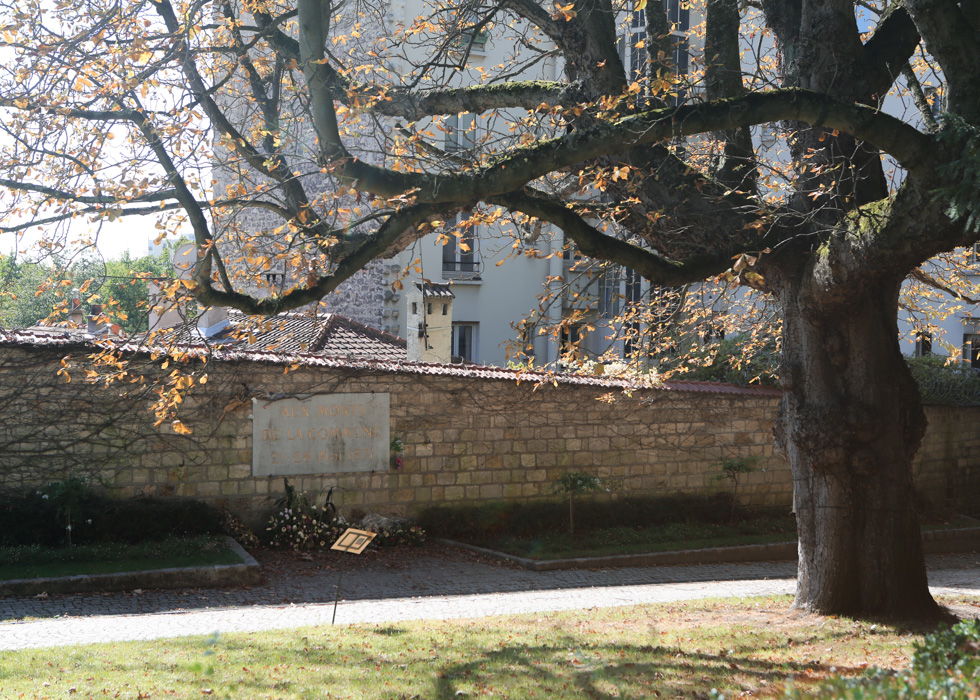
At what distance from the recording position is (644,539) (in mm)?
13273

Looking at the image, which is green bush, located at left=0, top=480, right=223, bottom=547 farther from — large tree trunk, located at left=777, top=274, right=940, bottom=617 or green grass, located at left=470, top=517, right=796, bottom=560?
large tree trunk, located at left=777, top=274, right=940, bottom=617

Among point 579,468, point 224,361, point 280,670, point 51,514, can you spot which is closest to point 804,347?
point 280,670

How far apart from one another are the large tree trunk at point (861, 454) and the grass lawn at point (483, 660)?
16.2 inches

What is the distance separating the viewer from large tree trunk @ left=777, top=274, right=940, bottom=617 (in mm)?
7773

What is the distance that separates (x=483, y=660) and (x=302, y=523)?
5.90 meters

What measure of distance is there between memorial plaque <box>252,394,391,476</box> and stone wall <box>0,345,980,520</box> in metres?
0.12

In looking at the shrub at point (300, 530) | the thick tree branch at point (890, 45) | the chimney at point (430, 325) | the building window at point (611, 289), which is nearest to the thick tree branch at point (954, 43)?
the thick tree branch at point (890, 45)

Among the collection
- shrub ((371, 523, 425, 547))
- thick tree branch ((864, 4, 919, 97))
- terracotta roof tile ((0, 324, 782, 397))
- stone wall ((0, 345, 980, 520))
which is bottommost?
shrub ((371, 523, 425, 547))

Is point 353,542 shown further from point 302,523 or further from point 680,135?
point 680,135

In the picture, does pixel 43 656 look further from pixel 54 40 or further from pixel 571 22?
pixel 571 22

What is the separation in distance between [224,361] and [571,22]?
20.7 feet

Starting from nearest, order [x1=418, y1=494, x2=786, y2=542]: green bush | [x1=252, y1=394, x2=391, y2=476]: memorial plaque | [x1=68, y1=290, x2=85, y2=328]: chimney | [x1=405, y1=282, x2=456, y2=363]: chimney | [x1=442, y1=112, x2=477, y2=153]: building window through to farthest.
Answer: [x1=68, y1=290, x2=85, y2=328]: chimney, [x1=442, y1=112, x2=477, y2=153]: building window, [x1=252, y1=394, x2=391, y2=476]: memorial plaque, [x1=418, y1=494, x2=786, y2=542]: green bush, [x1=405, y1=282, x2=456, y2=363]: chimney

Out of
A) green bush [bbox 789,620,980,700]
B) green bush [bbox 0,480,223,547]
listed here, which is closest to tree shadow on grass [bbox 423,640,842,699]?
green bush [bbox 789,620,980,700]

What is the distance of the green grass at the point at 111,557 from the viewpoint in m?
9.38
